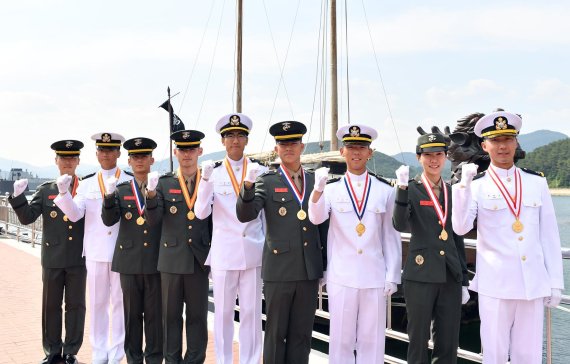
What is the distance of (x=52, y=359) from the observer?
4.71 m

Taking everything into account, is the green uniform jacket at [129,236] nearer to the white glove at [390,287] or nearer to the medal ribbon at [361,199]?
the medal ribbon at [361,199]

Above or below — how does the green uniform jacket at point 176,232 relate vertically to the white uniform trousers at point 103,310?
above

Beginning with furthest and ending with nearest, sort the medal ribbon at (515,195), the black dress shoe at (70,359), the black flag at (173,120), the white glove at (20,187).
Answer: the black flag at (173,120), the black dress shoe at (70,359), the white glove at (20,187), the medal ribbon at (515,195)

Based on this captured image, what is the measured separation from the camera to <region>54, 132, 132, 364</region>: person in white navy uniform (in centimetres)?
462

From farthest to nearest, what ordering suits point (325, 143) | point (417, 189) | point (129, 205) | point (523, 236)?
point (325, 143), point (129, 205), point (417, 189), point (523, 236)

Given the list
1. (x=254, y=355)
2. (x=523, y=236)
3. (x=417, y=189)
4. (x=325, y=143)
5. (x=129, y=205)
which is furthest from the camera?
(x=325, y=143)

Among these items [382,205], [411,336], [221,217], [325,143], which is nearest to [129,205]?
[221,217]

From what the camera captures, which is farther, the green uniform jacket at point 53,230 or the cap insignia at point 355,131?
the green uniform jacket at point 53,230

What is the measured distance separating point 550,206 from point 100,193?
3737 mm

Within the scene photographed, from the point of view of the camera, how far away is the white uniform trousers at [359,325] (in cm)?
365

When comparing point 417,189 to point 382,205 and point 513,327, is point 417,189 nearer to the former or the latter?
point 382,205

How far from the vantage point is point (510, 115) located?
11.7 feet

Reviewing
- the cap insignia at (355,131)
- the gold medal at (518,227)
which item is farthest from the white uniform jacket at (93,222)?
the gold medal at (518,227)

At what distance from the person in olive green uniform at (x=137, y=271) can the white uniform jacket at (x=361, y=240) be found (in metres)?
1.58
